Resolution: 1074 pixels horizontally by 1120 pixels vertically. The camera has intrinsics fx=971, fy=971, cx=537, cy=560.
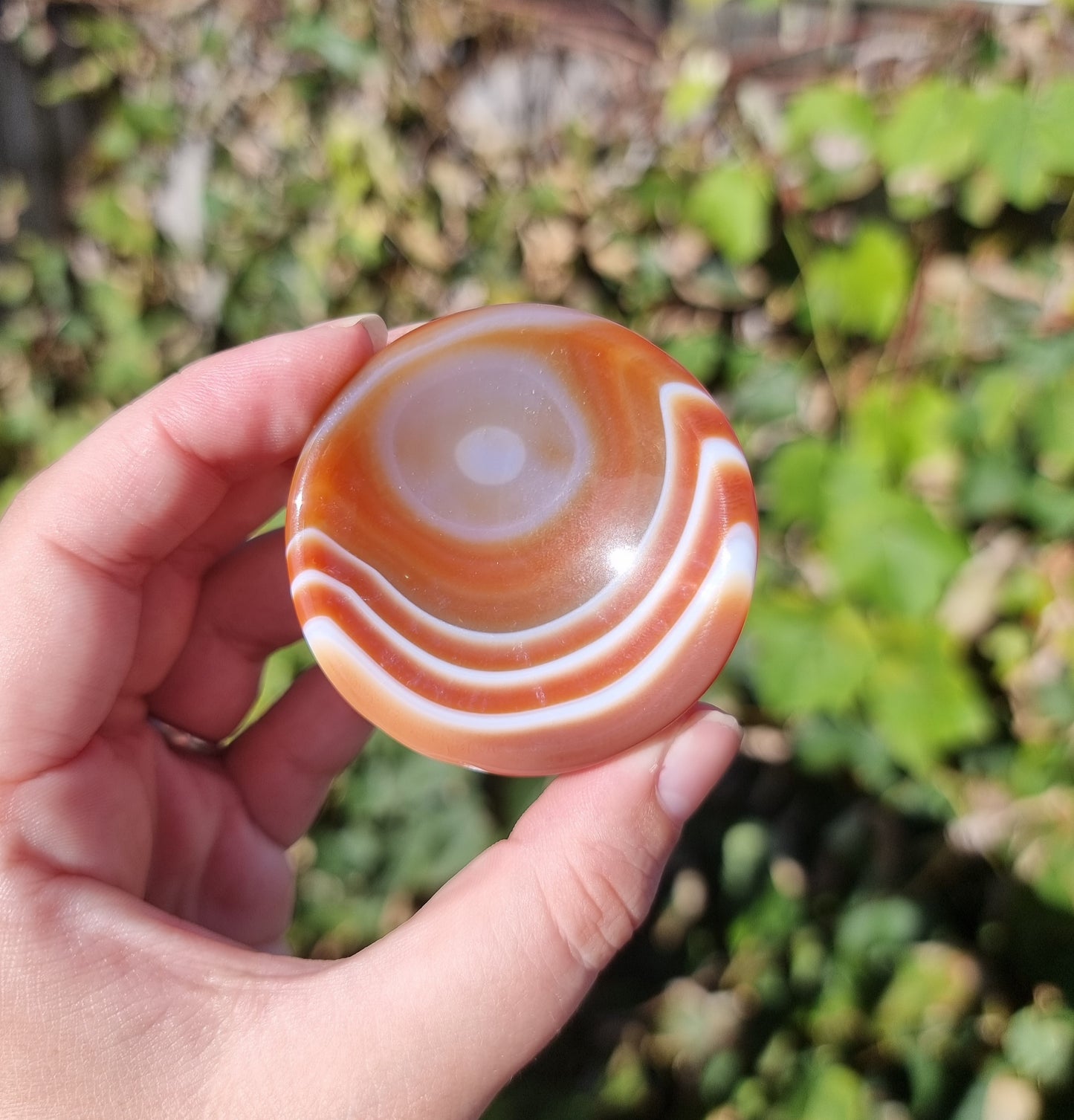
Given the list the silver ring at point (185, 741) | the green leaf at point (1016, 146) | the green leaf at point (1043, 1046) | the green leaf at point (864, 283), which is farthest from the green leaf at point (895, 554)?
the silver ring at point (185, 741)

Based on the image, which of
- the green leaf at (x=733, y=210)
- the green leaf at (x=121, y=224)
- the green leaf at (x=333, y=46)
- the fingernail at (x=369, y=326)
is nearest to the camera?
the fingernail at (x=369, y=326)

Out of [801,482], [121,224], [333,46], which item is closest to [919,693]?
[801,482]

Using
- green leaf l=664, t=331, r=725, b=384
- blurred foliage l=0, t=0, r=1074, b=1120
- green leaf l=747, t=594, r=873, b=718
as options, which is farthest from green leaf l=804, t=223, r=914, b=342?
green leaf l=747, t=594, r=873, b=718

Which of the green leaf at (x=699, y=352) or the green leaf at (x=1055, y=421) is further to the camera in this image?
the green leaf at (x=699, y=352)

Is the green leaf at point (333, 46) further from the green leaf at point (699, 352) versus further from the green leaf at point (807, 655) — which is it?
the green leaf at point (807, 655)

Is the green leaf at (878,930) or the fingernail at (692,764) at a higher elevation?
the fingernail at (692,764)
